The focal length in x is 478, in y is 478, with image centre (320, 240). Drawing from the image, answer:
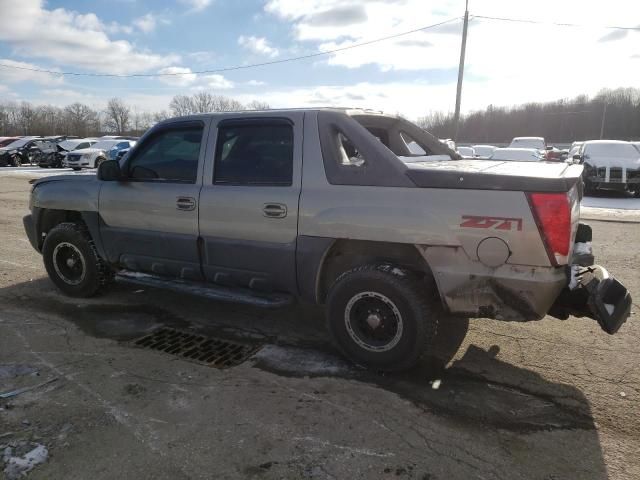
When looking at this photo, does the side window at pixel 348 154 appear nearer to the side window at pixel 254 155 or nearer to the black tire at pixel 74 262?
the side window at pixel 254 155

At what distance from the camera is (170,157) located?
4453mm

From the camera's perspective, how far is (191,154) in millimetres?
4312

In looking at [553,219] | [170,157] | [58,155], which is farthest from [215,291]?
[58,155]

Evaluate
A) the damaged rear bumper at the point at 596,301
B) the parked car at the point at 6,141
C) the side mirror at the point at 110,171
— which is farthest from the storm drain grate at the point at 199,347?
the parked car at the point at 6,141

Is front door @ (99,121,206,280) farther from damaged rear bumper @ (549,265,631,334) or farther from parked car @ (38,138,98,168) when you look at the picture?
parked car @ (38,138,98,168)

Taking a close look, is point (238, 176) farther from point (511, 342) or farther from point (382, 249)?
point (511, 342)

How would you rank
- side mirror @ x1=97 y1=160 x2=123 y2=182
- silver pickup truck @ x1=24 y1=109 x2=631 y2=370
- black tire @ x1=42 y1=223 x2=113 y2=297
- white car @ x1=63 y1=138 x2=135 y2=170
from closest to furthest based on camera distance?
silver pickup truck @ x1=24 y1=109 x2=631 y2=370 → side mirror @ x1=97 y1=160 x2=123 y2=182 → black tire @ x1=42 y1=223 x2=113 y2=297 → white car @ x1=63 y1=138 x2=135 y2=170

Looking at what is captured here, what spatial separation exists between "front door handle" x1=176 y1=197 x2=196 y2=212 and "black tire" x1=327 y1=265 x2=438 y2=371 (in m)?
1.49

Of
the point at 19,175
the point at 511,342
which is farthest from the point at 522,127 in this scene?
the point at 511,342

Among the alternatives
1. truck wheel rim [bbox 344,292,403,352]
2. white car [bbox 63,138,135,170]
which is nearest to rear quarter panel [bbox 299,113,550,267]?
truck wheel rim [bbox 344,292,403,352]

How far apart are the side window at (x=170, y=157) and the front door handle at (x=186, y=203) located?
169mm

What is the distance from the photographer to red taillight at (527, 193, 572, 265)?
9.57 ft

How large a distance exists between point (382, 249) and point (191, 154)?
6.48 ft

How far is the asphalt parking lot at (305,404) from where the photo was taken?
2551 mm
